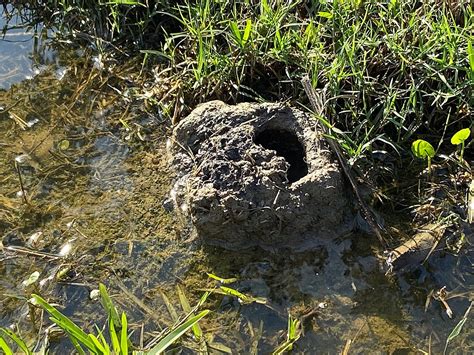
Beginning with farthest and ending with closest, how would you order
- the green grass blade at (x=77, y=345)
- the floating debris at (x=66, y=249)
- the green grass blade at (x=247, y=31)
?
the green grass blade at (x=247, y=31), the floating debris at (x=66, y=249), the green grass blade at (x=77, y=345)

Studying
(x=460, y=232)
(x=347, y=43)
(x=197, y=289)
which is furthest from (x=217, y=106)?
(x=460, y=232)

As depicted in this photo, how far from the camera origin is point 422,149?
2.65m

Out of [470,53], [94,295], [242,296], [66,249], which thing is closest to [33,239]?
[66,249]

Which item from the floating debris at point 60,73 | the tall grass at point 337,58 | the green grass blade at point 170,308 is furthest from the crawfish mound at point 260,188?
the floating debris at point 60,73

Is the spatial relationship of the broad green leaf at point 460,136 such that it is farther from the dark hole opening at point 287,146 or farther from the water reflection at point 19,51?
the water reflection at point 19,51

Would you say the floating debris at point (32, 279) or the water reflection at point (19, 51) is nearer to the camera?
the floating debris at point (32, 279)

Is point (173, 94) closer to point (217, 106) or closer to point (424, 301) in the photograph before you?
point (217, 106)

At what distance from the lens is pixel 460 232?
99.8 inches

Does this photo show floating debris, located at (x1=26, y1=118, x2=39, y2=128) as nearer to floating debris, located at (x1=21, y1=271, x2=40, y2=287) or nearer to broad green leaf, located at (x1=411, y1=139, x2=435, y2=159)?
floating debris, located at (x1=21, y1=271, x2=40, y2=287)

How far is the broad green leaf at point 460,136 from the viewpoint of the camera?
8.43 feet

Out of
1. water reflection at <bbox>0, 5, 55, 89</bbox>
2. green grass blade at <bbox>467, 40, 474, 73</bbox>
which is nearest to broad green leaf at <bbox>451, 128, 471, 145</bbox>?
green grass blade at <bbox>467, 40, 474, 73</bbox>

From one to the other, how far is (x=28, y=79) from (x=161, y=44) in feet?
2.77

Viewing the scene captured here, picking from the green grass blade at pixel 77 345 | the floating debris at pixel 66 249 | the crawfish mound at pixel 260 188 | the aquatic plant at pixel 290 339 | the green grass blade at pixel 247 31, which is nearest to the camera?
the green grass blade at pixel 77 345

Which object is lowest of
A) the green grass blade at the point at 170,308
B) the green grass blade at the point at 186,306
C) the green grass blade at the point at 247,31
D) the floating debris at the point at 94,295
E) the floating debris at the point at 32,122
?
the floating debris at the point at 94,295
